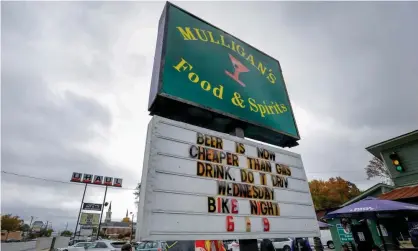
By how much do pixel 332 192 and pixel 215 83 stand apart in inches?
2409

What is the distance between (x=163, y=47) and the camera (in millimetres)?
4465

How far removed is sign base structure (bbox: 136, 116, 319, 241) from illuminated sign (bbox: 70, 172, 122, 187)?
4410cm

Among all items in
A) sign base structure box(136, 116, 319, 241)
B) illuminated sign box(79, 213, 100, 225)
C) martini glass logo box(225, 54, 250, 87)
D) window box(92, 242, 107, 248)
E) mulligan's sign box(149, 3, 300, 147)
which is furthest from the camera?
illuminated sign box(79, 213, 100, 225)

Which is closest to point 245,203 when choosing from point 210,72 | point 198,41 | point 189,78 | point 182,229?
point 182,229

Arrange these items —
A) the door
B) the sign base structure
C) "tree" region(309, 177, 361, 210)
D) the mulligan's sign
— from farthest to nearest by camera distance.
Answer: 1. "tree" region(309, 177, 361, 210)
2. the door
3. the mulligan's sign
4. the sign base structure

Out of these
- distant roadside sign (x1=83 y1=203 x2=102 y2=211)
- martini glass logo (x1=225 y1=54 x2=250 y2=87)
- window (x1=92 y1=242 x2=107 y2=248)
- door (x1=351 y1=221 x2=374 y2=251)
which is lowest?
window (x1=92 y1=242 x2=107 y2=248)

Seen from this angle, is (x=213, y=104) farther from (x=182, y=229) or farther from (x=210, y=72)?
(x=182, y=229)

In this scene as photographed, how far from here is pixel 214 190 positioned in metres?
3.43

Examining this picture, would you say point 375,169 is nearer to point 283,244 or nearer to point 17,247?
point 283,244

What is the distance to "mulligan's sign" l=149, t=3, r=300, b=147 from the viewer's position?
4258 millimetres

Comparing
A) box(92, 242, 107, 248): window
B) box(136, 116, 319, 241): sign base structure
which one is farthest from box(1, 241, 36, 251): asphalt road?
box(136, 116, 319, 241): sign base structure

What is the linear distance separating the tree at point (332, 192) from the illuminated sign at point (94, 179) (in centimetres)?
4645

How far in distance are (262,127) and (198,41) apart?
104 inches

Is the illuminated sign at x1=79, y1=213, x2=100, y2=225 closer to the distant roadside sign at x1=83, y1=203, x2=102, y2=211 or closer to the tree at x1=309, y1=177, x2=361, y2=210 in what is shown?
the distant roadside sign at x1=83, y1=203, x2=102, y2=211
